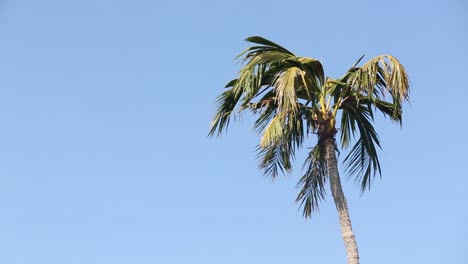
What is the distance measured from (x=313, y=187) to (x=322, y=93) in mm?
1926

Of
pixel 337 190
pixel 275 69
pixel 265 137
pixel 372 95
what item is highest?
pixel 275 69

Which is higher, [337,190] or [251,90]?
[251,90]

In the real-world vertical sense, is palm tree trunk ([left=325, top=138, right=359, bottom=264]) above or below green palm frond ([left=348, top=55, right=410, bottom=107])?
below

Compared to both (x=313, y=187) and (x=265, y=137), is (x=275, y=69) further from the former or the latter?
(x=313, y=187)

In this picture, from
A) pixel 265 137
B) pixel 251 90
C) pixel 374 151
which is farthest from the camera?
pixel 374 151

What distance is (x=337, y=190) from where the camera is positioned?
10.6 m

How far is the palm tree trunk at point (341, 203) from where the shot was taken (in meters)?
9.93

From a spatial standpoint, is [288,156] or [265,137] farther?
[288,156]

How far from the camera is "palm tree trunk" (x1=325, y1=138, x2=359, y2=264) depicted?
993 centimetres

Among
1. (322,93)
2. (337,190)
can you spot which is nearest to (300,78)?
(322,93)

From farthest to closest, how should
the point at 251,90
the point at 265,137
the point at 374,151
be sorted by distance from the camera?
the point at 374,151 < the point at 251,90 < the point at 265,137

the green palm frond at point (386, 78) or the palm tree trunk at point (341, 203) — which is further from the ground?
the green palm frond at point (386, 78)

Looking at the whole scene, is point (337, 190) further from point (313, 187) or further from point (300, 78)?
point (300, 78)

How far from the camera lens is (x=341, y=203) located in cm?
1041
